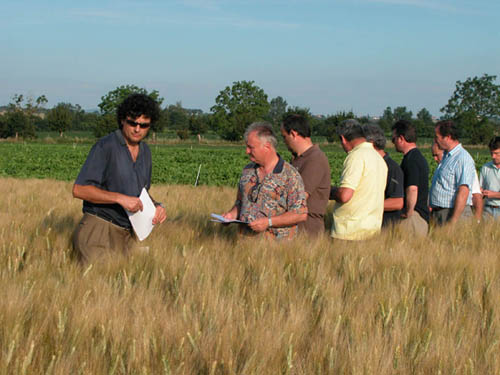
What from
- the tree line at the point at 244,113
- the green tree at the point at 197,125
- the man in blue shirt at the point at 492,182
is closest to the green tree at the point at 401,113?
the tree line at the point at 244,113

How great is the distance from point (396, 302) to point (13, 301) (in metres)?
2.01

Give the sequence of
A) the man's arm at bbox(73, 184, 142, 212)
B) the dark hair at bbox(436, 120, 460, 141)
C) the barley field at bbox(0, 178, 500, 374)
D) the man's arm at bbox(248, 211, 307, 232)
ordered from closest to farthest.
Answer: the barley field at bbox(0, 178, 500, 374)
the man's arm at bbox(73, 184, 142, 212)
the man's arm at bbox(248, 211, 307, 232)
the dark hair at bbox(436, 120, 460, 141)

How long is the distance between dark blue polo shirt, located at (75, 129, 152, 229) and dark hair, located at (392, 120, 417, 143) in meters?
3.07

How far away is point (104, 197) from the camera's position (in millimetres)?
4047

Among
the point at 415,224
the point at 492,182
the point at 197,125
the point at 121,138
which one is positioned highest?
the point at 197,125

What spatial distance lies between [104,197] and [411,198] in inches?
135

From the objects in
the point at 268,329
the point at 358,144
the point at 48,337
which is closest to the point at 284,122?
the point at 358,144

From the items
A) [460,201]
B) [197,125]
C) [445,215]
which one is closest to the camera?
[460,201]

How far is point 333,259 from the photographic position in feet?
13.1

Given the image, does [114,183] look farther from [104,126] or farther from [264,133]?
[104,126]

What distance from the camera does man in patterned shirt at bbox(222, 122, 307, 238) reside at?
440cm

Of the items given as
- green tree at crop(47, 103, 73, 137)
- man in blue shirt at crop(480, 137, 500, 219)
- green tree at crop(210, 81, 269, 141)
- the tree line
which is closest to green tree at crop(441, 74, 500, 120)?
the tree line

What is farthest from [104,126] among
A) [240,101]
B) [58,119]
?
[240,101]

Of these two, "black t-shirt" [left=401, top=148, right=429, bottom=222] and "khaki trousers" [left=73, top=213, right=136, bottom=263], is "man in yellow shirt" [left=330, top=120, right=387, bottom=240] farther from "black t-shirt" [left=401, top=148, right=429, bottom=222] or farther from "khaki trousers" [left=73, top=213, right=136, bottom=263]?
"khaki trousers" [left=73, top=213, right=136, bottom=263]
